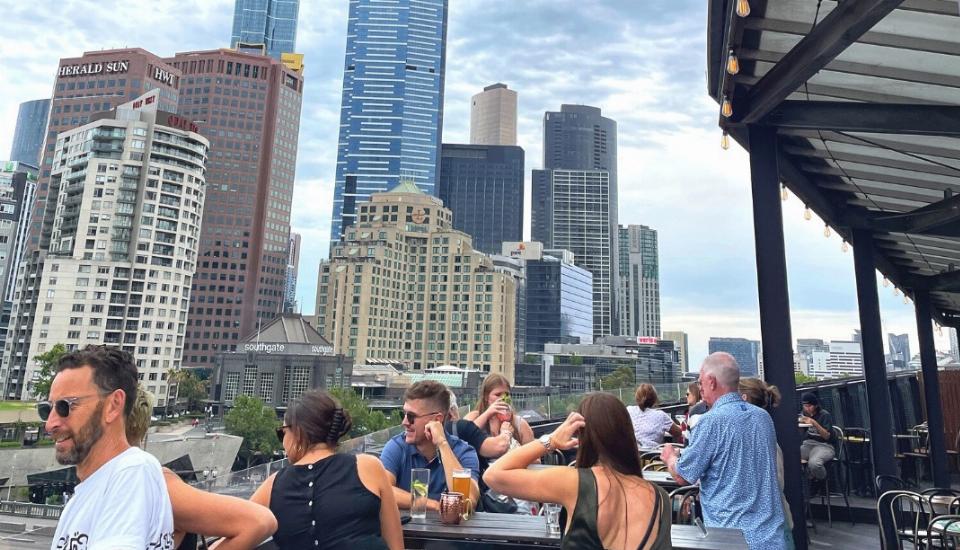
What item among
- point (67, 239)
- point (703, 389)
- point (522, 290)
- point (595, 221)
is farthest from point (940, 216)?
point (595, 221)

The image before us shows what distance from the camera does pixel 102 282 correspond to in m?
66.5

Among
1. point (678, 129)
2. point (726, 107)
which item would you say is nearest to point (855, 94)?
point (726, 107)

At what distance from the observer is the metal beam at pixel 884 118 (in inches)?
184

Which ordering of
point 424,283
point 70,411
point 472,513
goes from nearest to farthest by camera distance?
point 70,411, point 472,513, point 424,283

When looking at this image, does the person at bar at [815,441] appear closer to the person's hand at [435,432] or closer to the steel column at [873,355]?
the steel column at [873,355]

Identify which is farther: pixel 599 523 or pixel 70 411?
pixel 599 523

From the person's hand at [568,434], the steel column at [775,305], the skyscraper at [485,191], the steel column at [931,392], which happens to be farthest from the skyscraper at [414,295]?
the person's hand at [568,434]

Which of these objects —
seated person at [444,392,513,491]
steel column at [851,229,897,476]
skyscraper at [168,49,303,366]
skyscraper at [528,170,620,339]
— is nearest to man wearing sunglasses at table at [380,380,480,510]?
seated person at [444,392,513,491]

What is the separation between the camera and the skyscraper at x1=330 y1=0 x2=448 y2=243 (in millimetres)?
135000

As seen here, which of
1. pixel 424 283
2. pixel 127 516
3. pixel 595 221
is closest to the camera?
pixel 127 516

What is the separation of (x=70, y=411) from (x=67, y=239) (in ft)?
272

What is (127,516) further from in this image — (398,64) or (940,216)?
(398,64)

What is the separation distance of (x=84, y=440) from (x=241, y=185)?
11006cm

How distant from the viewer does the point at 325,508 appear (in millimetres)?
2363
